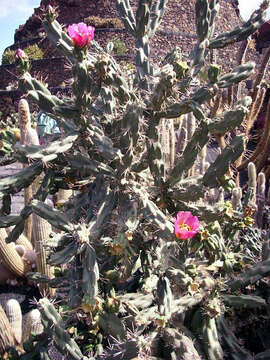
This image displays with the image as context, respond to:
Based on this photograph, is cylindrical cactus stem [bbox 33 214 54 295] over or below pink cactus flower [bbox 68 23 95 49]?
below

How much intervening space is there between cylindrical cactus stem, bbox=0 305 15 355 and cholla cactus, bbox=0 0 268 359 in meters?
0.46

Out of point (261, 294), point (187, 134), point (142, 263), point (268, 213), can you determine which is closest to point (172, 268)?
point (142, 263)

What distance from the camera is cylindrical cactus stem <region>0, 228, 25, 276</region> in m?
3.60

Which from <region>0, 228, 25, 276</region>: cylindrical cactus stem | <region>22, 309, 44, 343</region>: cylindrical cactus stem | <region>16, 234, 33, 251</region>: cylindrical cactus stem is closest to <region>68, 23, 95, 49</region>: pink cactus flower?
<region>22, 309, 44, 343</region>: cylindrical cactus stem

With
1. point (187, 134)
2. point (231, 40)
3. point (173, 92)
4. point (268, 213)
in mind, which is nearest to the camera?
point (173, 92)

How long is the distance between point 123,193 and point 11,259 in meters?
1.95

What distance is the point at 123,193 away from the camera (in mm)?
2129

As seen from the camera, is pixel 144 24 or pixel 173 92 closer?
pixel 173 92

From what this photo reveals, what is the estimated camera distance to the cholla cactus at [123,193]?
6.46 feet

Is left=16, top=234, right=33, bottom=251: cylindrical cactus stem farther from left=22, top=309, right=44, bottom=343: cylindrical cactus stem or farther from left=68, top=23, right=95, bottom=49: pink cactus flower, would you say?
left=68, top=23, right=95, bottom=49: pink cactus flower

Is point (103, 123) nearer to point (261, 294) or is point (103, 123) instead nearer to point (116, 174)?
point (116, 174)

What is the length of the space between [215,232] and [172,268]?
1.68 feet

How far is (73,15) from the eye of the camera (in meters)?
25.2

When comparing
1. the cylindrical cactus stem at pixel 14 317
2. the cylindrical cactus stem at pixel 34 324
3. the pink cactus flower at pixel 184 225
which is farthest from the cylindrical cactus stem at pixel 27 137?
the pink cactus flower at pixel 184 225
